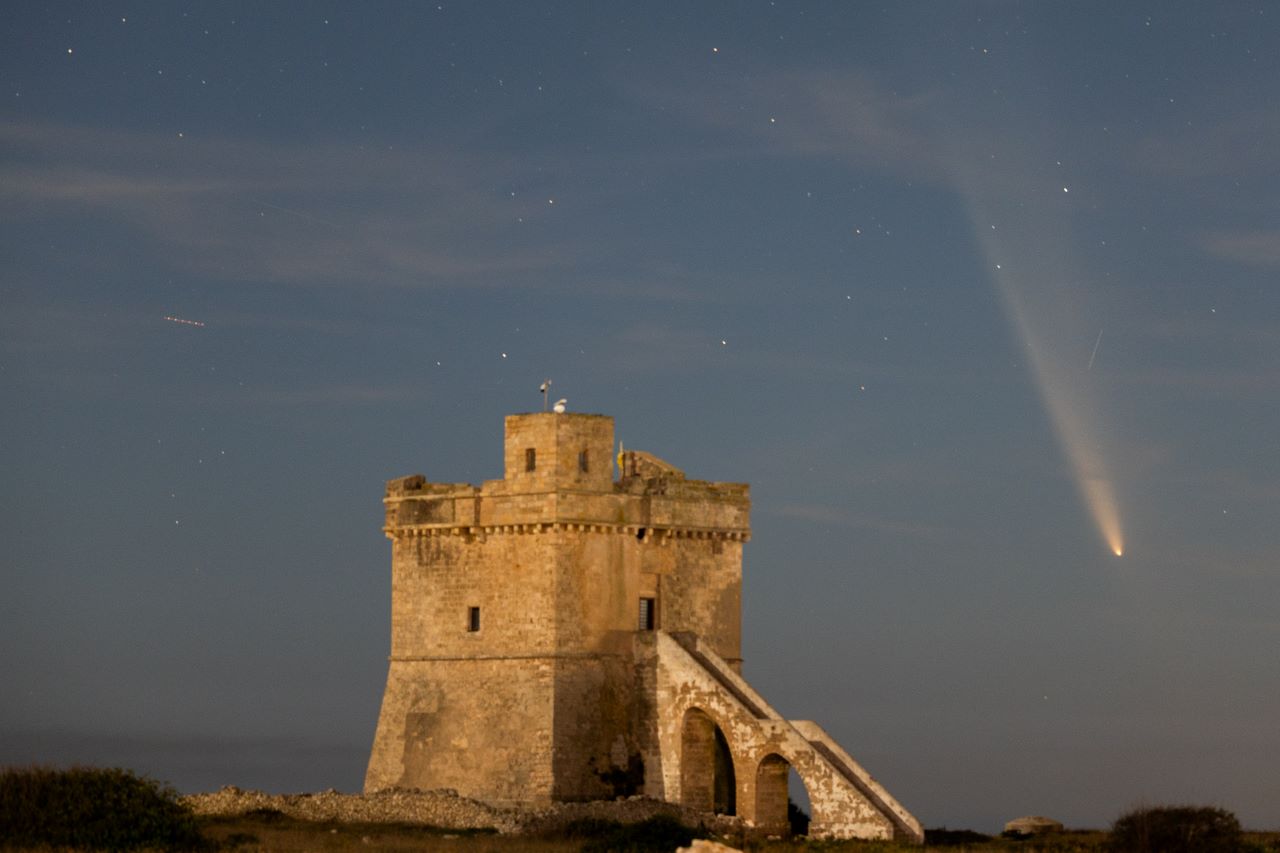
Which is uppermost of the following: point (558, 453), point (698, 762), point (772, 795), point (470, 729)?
point (558, 453)

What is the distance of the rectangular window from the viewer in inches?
2191

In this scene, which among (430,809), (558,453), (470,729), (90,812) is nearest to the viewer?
(90,812)

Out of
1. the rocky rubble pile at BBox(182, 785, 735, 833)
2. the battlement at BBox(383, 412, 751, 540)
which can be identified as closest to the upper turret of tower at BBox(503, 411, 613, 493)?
the battlement at BBox(383, 412, 751, 540)

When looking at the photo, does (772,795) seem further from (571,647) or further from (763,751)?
(571,647)

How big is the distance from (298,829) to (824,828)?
1014cm

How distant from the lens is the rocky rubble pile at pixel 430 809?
2012 inches

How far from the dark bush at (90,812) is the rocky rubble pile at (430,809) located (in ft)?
A: 14.0

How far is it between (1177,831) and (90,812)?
2005 cm

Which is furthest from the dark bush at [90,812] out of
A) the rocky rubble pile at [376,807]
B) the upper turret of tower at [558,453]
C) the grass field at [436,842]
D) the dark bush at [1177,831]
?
the dark bush at [1177,831]

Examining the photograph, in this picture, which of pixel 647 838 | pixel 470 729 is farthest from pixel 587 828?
pixel 470 729

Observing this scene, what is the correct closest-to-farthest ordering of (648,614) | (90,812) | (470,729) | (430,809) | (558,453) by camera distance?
1. (90,812)
2. (430,809)
3. (558,453)
4. (470,729)
5. (648,614)

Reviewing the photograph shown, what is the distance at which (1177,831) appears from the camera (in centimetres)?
4912

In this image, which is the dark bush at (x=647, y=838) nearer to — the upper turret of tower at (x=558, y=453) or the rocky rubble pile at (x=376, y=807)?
the rocky rubble pile at (x=376, y=807)

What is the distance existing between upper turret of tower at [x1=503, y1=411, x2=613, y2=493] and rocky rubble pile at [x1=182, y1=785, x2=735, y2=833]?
655cm
